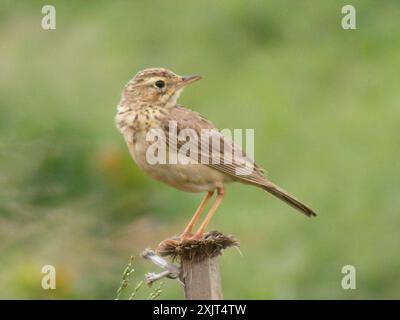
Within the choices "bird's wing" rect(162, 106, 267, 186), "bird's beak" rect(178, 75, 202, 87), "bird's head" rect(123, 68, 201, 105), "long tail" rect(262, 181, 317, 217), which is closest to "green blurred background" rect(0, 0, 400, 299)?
"bird's head" rect(123, 68, 201, 105)

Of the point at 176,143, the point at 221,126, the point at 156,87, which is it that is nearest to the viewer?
the point at 176,143

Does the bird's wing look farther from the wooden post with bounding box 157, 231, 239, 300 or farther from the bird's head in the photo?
the wooden post with bounding box 157, 231, 239, 300

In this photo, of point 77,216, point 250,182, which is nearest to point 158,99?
point 250,182

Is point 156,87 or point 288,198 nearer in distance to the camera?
point 288,198

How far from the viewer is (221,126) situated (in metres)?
13.6

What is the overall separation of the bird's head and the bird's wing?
257 millimetres

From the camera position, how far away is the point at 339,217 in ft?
39.6

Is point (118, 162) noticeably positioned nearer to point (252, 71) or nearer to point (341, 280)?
point (341, 280)

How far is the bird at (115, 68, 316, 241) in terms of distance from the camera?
26.8ft

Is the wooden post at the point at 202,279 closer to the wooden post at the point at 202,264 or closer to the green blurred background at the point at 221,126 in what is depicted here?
the wooden post at the point at 202,264

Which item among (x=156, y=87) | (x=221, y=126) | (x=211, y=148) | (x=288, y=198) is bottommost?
(x=288, y=198)

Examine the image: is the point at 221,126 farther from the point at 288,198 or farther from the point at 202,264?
the point at 202,264

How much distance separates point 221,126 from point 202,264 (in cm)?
633

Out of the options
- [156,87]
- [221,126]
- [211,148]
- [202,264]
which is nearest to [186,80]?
[156,87]
